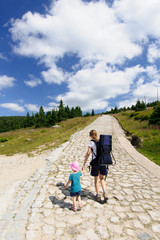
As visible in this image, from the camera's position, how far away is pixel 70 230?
252 centimetres

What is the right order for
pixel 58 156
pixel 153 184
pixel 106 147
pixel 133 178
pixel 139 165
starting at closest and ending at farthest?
1. pixel 106 147
2. pixel 153 184
3. pixel 133 178
4. pixel 139 165
5. pixel 58 156

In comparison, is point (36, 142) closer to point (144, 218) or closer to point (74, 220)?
Result: point (74, 220)

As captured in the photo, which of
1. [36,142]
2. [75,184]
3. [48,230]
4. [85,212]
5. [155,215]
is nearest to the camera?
[48,230]

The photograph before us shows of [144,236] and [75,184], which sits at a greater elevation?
[75,184]

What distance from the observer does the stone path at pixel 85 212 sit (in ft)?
8.00

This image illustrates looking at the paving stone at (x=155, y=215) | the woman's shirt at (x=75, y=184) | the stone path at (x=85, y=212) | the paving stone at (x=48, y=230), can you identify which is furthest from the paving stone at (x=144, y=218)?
the paving stone at (x=48, y=230)

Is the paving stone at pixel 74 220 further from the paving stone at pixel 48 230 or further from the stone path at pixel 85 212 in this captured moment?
the paving stone at pixel 48 230

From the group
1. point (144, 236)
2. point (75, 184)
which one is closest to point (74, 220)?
point (75, 184)

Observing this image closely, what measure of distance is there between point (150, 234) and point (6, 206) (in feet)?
11.5

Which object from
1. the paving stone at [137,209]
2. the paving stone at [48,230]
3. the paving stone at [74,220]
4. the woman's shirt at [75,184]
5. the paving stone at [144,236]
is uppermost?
the woman's shirt at [75,184]

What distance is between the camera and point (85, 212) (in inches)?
121

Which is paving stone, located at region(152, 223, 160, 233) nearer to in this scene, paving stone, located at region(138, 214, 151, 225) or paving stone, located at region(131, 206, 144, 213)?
paving stone, located at region(138, 214, 151, 225)

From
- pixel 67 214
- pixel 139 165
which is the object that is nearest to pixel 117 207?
pixel 67 214

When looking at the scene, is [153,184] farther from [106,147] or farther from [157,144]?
[157,144]
